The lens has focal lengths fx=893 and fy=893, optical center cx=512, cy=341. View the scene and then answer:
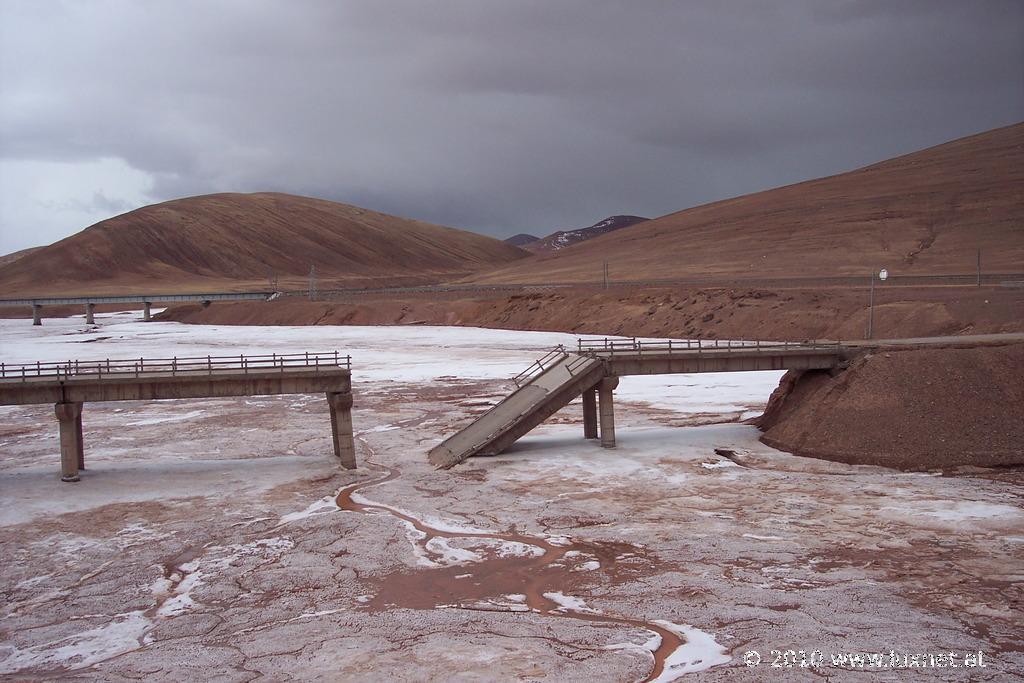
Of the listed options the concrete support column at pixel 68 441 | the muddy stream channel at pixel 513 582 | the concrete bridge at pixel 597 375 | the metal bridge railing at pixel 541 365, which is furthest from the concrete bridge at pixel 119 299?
the muddy stream channel at pixel 513 582

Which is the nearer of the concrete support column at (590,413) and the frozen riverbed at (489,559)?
the frozen riverbed at (489,559)

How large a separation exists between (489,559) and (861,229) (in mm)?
135809

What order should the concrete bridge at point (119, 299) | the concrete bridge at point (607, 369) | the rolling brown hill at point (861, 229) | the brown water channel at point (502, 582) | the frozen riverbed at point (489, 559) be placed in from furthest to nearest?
the concrete bridge at point (119, 299)
the rolling brown hill at point (861, 229)
the concrete bridge at point (607, 369)
the brown water channel at point (502, 582)
the frozen riverbed at point (489, 559)

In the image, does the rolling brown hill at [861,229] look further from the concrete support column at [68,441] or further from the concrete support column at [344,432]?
the concrete support column at [68,441]

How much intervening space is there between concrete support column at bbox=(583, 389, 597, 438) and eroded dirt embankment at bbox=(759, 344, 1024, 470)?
7938 mm

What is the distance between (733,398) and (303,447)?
2603 cm

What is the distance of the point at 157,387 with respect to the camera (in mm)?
37812

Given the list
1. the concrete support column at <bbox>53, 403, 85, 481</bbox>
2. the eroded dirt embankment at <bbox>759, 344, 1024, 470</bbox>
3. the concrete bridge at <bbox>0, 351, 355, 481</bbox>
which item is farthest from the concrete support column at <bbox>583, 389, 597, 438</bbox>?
the concrete support column at <bbox>53, 403, 85, 481</bbox>

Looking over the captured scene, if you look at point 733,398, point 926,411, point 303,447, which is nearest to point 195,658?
point 303,447

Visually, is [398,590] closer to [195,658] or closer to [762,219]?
[195,658]

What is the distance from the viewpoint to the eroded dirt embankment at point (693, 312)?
73062 millimetres

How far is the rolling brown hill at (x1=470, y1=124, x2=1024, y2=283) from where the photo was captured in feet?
418

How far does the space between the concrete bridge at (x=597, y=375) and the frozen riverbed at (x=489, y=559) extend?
1.45 m

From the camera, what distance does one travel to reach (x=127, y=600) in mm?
22953
